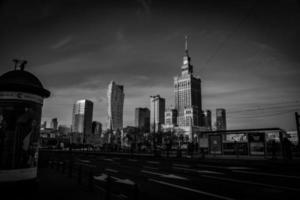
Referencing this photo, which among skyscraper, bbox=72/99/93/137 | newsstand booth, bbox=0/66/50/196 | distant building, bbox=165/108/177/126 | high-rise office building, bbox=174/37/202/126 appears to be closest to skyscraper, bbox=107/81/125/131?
skyscraper, bbox=72/99/93/137

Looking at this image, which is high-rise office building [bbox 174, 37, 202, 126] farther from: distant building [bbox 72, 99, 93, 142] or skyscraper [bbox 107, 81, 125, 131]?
distant building [bbox 72, 99, 93, 142]

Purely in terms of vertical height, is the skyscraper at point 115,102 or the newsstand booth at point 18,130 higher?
the skyscraper at point 115,102

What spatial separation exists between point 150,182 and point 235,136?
23.6 m

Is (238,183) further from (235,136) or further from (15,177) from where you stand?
(235,136)

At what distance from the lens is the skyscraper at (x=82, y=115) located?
16550 centimetres

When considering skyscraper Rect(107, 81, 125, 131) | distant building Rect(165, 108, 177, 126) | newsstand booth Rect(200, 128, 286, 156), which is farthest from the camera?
distant building Rect(165, 108, 177, 126)

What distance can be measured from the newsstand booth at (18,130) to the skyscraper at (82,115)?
518 ft

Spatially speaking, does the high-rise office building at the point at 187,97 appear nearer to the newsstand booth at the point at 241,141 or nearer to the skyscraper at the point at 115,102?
the skyscraper at the point at 115,102

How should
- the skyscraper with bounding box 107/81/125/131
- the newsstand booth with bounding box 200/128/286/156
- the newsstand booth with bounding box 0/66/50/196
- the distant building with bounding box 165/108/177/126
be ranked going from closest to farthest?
the newsstand booth with bounding box 0/66/50/196 < the newsstand booth with bounding box 200/128/286/156 < the skyscraper with bounding box 107/81/125/131 < the distant building with bounding box 165/108/177/126

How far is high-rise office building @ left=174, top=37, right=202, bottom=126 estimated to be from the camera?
171250 mm

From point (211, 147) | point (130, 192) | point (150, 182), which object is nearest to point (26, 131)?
point (130, 192)

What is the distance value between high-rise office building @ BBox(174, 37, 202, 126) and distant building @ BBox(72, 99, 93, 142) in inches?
2737

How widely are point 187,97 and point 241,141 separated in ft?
485

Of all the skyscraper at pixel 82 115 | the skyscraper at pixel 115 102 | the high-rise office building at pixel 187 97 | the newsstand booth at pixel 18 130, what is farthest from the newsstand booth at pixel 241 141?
the skyscraper at pixel 115 102
